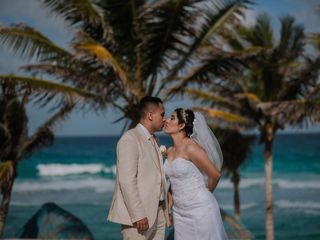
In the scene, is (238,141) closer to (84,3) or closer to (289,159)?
(84,3)

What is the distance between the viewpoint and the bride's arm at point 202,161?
4.95m

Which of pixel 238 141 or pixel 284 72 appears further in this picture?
pixel 238 141

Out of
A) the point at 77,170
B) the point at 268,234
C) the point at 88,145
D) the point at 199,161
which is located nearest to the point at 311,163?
the point at 77,170

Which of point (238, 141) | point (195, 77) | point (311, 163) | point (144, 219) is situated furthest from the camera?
point (311, 163)

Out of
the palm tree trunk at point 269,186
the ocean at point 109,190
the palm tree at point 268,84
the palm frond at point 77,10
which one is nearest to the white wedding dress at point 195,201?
the palm frond at point 77,10

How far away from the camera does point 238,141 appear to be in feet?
59.9

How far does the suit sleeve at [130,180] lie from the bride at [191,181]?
0.63m

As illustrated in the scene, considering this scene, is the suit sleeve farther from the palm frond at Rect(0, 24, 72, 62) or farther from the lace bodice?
the palm frond at Rect(0, 24, 72, 62)

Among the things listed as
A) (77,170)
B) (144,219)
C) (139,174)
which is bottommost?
(77,170)

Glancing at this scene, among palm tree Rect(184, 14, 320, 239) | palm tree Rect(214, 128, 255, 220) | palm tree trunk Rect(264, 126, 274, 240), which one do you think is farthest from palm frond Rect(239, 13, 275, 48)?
palm tree Rect(214, 128, 255, 220)

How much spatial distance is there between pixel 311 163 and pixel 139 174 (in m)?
48.7

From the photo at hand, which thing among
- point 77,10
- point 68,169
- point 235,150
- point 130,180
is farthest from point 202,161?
point 68,169

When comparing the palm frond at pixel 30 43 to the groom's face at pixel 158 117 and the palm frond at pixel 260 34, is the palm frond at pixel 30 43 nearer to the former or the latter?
the groom's face at pixel 158 117

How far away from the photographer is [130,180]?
14.6 feet
